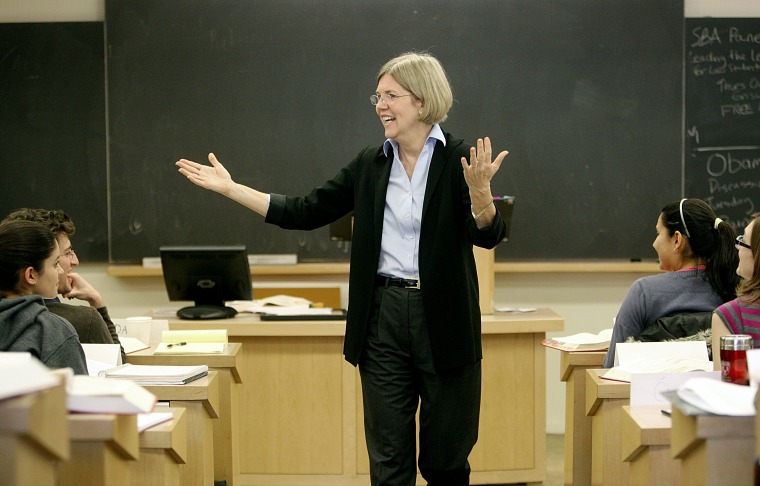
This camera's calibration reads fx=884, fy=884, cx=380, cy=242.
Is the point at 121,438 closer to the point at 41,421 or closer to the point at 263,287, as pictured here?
the point at 41,421

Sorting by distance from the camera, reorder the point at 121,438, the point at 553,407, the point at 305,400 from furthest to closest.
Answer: the point at 553,407, the point at 305,400, the point at 121,438

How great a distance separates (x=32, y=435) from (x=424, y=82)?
1632mm

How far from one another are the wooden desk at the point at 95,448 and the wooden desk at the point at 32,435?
0.39ft

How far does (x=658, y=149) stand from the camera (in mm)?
5500

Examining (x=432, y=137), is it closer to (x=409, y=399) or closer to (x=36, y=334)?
(x=409, y=399)

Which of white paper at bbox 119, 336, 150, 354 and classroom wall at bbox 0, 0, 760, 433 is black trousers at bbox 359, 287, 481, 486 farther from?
classroom wall at bbox 0, 0, 760, 433

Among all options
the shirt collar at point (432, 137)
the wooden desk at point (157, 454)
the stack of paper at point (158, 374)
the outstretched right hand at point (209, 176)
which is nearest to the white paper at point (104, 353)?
the stack of paper at point (158, 374)

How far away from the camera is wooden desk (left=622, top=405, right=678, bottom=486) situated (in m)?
2.15

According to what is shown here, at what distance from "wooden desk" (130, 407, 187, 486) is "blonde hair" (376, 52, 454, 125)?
4.04 feet

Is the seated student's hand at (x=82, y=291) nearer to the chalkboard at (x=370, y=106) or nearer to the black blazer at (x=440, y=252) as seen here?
the black blazer at (x=440, y=252)

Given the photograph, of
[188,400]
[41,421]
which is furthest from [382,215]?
[41,421]

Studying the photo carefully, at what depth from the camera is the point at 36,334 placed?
7.70 feet

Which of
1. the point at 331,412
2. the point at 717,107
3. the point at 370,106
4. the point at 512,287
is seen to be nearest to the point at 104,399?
the point at 331,412

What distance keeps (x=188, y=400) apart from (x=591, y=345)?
5.22 feet
